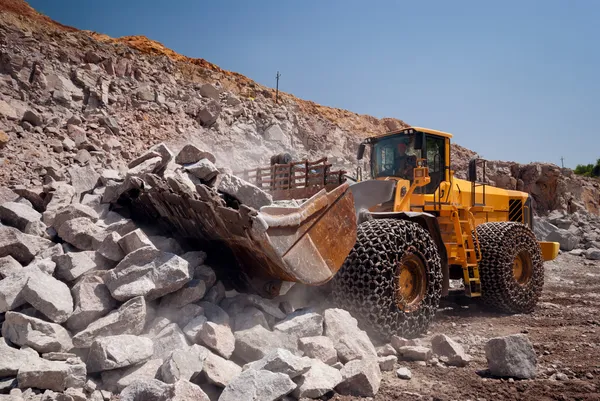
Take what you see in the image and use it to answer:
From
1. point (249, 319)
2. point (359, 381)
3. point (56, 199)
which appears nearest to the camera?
point (359, 381)

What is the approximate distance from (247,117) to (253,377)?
18054 millimetres

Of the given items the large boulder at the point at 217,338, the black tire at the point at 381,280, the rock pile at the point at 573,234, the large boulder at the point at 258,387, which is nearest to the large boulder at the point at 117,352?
the large boulder at the point at 217,338

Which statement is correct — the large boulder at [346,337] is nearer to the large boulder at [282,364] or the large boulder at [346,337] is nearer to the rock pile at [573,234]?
the large boulder at [282,364]

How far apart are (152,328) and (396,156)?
389cm

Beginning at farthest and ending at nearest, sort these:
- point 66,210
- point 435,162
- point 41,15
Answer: point 41,15 → point 435,162 → point 66,210

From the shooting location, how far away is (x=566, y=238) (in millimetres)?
17406

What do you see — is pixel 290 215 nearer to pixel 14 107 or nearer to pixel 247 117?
pixel 14 107

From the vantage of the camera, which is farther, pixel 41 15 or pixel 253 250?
pixel 41 15

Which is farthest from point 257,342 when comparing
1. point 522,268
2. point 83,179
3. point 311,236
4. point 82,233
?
point 522,268

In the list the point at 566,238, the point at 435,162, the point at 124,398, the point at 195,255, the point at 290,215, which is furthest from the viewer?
the point at 566,238

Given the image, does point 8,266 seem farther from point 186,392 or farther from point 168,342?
point 186,392

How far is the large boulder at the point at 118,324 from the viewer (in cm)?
326

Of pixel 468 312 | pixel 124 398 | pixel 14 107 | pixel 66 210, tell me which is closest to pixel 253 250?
pixel 124 398

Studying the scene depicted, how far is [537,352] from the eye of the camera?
443cm
